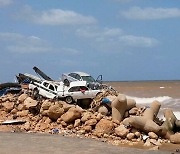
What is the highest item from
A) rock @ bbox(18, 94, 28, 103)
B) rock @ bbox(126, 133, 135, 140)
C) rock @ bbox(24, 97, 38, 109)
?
rock @ bbox(18, 94, 28, 103)

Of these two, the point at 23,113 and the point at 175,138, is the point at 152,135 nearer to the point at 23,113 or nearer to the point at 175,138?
the point at 175,138

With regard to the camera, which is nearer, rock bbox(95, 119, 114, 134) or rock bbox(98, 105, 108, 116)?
rock bbox(95, 119, 114, 134)

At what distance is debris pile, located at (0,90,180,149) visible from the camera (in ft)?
52.7

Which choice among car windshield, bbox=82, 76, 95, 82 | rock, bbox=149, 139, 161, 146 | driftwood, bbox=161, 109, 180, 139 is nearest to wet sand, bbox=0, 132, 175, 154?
rock, bbox=149, 139, 161, 146


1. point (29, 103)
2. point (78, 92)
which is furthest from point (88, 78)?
point (29, 103)

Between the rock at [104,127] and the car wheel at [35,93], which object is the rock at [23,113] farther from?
the rock at [104,127]

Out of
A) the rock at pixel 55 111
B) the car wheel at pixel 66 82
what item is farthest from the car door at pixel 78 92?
the rock at pixel 55 111

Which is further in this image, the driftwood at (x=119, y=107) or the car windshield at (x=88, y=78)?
the car windshield at (x=88, y=78)

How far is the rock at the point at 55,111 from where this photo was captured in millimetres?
17984

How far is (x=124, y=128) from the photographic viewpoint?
1631 cm

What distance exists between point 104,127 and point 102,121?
1.23 ft

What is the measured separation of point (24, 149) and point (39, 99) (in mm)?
8827

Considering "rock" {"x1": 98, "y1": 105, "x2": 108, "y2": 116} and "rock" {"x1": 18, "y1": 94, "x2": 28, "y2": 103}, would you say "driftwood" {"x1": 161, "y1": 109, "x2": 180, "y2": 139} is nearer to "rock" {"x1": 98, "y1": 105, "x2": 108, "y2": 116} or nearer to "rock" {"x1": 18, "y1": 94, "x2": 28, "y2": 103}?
"rock" {"x1": 98, "y1": 105, "x2": 108, "y2": 116}

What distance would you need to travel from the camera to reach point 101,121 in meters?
16.8
